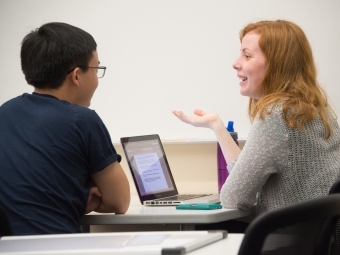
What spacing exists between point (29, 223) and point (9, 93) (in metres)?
1.94

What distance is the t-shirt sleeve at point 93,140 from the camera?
2.12 metres

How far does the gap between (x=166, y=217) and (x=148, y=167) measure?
552 mm

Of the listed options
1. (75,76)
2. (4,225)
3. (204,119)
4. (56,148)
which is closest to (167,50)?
(204,119)

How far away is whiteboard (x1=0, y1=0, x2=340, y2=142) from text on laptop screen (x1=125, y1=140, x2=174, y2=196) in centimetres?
73

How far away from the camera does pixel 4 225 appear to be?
1.85 meters

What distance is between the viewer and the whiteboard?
3.44 metres

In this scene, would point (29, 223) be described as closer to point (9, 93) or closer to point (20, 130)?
point (20, 130)

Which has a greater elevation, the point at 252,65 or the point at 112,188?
the point at 252,65

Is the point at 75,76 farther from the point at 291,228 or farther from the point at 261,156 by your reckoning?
the point at 291,228

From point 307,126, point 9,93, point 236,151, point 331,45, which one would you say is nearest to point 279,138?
point 307,126

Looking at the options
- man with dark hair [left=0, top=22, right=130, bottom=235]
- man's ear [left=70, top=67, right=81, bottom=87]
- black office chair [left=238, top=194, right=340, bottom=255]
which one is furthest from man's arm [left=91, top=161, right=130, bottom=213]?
black office chair [left=238, top=194, right=340, bottom=255]

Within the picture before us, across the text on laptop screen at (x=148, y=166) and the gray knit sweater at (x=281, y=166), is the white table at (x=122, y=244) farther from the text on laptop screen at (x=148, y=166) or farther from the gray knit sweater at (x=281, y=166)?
the text on laptop screen at (x=148, y=166)

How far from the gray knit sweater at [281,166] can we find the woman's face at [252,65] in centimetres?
32

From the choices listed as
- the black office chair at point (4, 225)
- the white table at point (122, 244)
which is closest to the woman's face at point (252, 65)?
the white table at point (122, 244)
